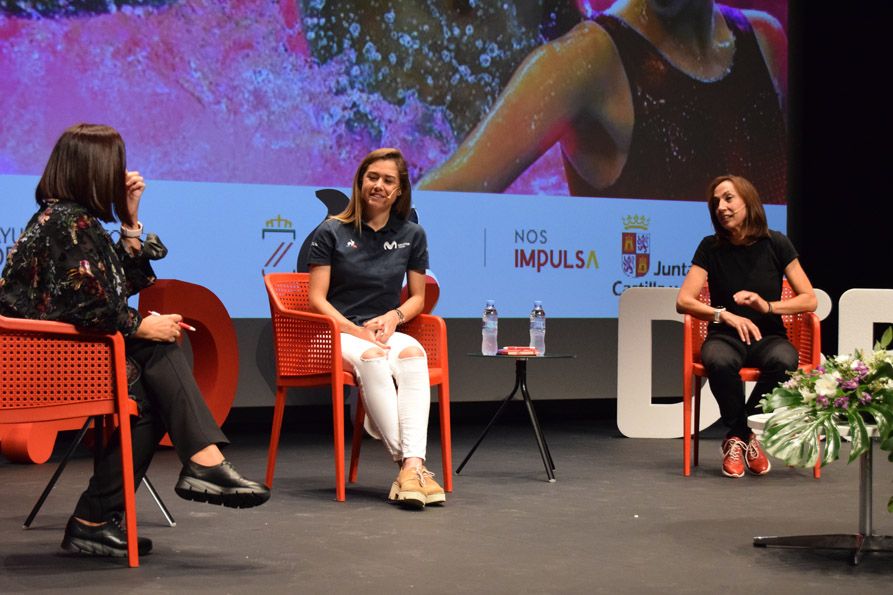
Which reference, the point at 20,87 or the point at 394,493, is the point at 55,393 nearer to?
the point at 394,493

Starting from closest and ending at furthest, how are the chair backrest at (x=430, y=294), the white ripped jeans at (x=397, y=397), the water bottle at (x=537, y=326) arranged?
the white ripped jeans at (x=397, y=397) → the water bottle at (x=537, y=326) → the chair backrest at (x=430, y=294)

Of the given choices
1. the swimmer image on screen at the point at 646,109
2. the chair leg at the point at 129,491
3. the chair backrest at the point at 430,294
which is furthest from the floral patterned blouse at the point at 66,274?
the swimmer image on screen at the point at 646,109

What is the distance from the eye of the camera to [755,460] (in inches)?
174

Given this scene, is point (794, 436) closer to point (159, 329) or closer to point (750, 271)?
point (159, 329)

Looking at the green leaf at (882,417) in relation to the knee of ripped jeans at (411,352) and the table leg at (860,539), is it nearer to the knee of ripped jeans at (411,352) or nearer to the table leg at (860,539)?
the table leg at (860,539)

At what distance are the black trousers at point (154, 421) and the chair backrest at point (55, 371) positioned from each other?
0.40 feet

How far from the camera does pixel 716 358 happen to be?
4.40 meters

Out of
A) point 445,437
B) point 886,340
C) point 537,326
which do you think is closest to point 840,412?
point 886,340

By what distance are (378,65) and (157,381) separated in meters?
3.21

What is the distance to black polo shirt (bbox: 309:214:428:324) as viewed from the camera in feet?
13.1

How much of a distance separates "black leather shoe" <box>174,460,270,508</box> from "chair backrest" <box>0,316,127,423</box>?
245 millimetres

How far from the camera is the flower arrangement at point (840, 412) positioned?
9.21 ft

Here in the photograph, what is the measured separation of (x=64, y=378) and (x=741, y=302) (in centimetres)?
268

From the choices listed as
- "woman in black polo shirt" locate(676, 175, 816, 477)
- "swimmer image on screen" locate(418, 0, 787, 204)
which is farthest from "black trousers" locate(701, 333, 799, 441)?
"swimmer image on screen" locate(418, 0, 787, 204)
